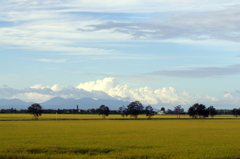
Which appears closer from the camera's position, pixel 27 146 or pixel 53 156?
pixel 53 156

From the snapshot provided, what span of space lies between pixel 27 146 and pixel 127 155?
10673 millimetres

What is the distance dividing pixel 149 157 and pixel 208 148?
796cm

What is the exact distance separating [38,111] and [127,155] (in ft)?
406

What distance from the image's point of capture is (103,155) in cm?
2944

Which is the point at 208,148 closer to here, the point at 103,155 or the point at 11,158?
the point at 103,155

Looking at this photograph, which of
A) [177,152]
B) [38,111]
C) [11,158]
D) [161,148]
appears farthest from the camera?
[38,111]

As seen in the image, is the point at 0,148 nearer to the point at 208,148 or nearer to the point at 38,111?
the point at 208,148

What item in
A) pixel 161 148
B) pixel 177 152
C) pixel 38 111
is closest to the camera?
pixel 177 152

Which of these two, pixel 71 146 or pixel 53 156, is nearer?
pixel 53 156

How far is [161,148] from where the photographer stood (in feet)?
109

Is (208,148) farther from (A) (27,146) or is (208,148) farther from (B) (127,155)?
(A) (27,146)

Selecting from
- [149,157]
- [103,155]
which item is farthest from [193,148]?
[103,155]

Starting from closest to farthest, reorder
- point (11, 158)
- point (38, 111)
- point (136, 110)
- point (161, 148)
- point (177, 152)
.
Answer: point (11, 158) < point (177, 152) < point (161, 148) < point (38, 111) < point (136, 110)

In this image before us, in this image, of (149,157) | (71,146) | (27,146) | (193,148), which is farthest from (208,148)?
(27,146)
